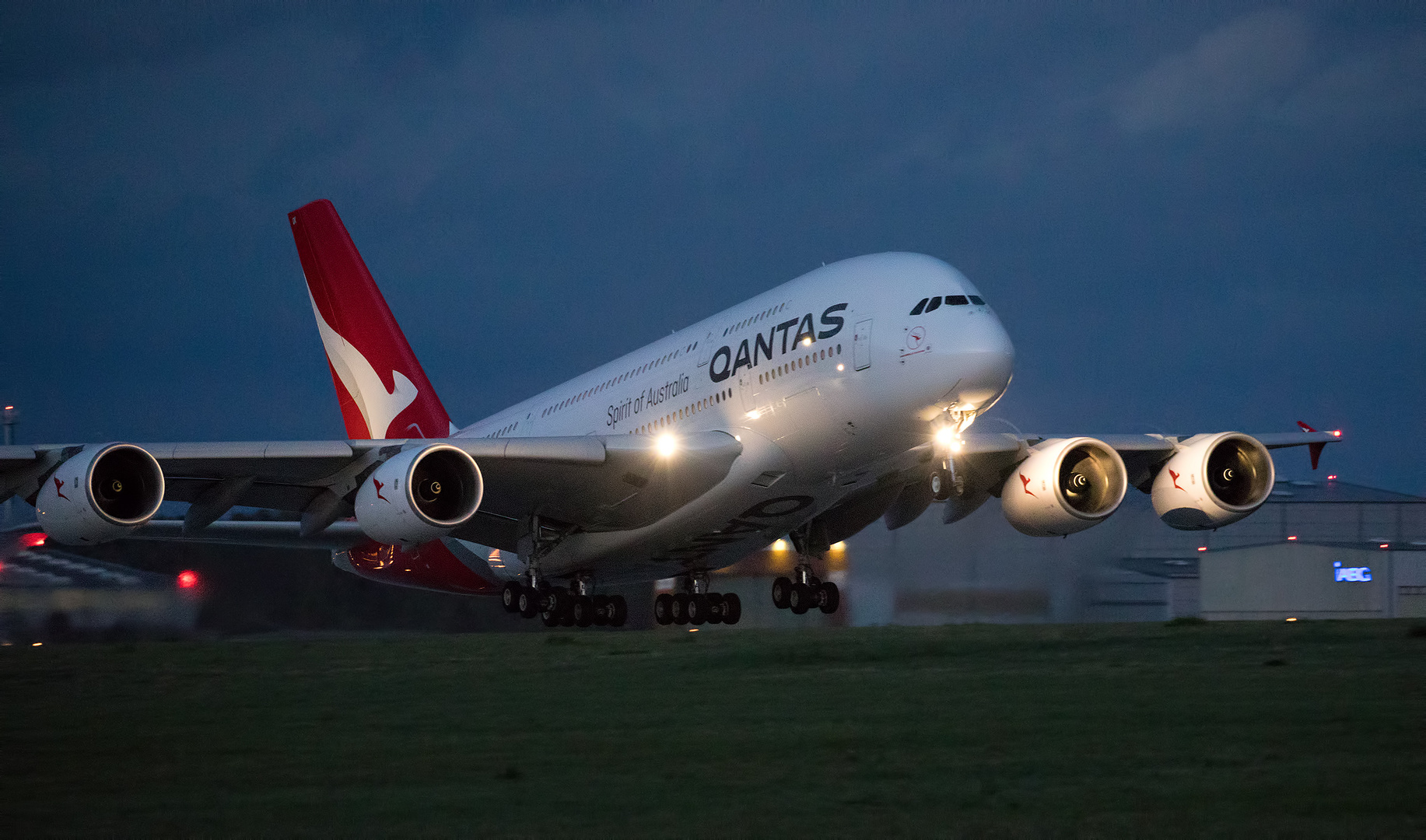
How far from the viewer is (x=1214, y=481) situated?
89.4ft

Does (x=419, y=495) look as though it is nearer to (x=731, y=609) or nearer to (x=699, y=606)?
(x=699, y=606)

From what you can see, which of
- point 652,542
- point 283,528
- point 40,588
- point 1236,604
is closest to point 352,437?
point 283,528

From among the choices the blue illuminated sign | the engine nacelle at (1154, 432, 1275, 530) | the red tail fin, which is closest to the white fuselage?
the engine nacelle at (1154, 432, 1275, 530)

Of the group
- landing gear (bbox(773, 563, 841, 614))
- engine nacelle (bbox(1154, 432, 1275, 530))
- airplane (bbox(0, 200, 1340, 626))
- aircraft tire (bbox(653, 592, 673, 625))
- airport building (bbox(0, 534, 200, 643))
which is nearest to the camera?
airplane (bbox(0, 200, 1340, 626))

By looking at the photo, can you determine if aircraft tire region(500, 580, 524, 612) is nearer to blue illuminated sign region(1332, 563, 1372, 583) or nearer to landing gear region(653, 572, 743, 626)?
landing gear region(653, 572, 743, 626)

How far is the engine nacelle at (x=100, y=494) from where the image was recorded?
2173cm

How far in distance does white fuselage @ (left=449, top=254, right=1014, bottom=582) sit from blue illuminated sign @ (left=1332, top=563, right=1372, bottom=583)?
21.7 m

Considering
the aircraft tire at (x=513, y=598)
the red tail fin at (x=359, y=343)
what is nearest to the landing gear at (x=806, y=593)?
the aircraft tire at (x=513, y=598)

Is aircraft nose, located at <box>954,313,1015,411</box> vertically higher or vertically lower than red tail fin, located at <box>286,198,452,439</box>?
lower

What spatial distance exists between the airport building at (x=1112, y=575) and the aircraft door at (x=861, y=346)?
916cm

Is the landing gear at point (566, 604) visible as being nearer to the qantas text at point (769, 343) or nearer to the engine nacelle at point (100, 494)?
the qantas text at point (769, 343)

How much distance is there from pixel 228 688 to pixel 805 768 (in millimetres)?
8915

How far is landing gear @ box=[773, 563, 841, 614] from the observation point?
29.5m

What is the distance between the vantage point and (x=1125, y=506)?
32344 millimetres
